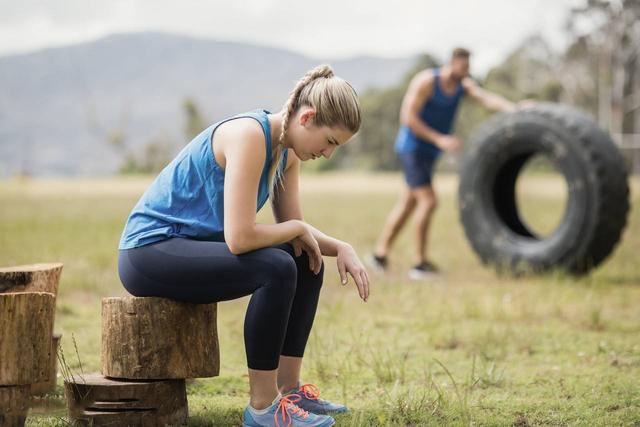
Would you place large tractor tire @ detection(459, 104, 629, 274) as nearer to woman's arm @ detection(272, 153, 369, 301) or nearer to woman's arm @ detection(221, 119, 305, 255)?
woman's arm @ detection(272, 153, 369, 301)

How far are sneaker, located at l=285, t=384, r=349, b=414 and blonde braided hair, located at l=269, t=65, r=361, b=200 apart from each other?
99cm

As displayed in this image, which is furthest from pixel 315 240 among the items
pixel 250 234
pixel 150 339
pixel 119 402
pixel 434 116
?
pixel 434 116

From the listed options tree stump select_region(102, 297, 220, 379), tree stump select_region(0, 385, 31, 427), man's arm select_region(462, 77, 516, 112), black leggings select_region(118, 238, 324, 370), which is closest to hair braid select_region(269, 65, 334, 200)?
black leggings select_region(118, 238, 324, 370)

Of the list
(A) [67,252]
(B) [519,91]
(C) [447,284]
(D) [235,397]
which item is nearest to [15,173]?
(B) [519,91]

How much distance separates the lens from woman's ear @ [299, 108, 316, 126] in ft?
10.7

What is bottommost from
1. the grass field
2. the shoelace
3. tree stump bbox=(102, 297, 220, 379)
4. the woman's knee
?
the grass field

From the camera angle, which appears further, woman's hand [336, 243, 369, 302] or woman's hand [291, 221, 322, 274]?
woman's hand [336, 243, 369, 302]

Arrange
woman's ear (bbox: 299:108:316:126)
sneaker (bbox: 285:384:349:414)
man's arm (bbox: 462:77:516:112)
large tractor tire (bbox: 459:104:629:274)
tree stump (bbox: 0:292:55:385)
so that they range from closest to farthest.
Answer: tree stump (bbox: 0:292:55:385) → woman's ear (bbox: 299:108:316:126) → sneaker (bbox: 285:384:349:414) → large tractor tire (bbox: 459:104:629:274) → man's arm (bbox: 462:77:516:112)

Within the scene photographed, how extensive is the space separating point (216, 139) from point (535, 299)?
4000 mm

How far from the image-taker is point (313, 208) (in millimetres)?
18531

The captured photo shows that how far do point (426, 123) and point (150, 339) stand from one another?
5540 millimetres

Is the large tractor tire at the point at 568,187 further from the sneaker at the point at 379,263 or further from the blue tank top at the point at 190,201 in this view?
the blue tank top at the point at 190,201

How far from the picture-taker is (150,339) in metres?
3.30

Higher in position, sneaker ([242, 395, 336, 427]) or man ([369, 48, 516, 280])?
man ([369, 48, 516, 280])
